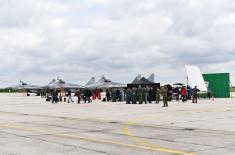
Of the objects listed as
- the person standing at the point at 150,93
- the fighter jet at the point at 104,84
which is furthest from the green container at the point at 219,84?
the fighter jet at the point at 104,84

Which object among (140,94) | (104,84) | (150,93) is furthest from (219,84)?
(104,84)

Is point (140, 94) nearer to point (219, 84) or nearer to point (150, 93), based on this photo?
point (150, 93)

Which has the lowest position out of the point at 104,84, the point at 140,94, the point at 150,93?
the point at 140,94

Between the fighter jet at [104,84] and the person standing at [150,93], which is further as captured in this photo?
the fighter jet at [104,84]

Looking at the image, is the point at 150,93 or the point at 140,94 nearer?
the point at 140,94

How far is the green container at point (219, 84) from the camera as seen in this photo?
2005 inches

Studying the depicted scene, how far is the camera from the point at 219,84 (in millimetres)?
51781

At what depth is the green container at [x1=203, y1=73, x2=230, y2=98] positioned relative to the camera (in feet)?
167

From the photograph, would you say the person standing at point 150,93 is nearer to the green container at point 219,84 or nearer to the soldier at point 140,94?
the soldier at point 140,94

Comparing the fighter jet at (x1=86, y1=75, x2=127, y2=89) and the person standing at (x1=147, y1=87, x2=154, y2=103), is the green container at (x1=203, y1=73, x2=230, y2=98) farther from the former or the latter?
the fighter jet at (x1=86, y1=75, x2=127, y2=89)

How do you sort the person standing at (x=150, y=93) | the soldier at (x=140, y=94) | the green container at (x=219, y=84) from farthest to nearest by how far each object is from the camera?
the green container at (x=219, y=84) < the person standing at (x=150, y=93) < the soldier at (x=140, y=94)

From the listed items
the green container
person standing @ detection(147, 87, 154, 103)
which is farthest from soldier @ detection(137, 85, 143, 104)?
the green container

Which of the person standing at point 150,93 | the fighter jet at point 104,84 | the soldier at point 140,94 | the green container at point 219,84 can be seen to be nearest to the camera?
the soldier at point 140,94

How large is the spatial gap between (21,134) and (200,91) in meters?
35.5
